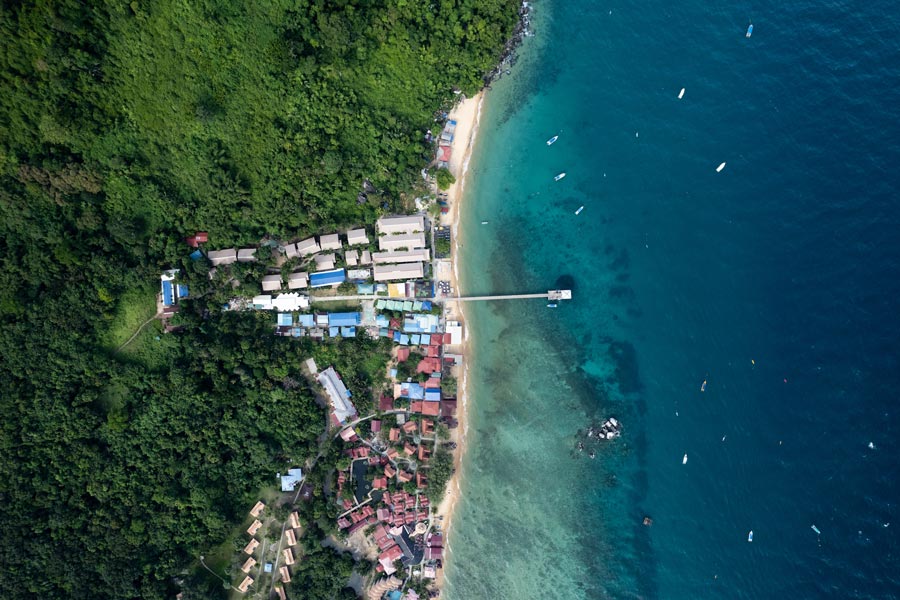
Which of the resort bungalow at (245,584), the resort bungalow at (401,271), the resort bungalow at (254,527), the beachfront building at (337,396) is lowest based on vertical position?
the resort bungalow at (245,584)

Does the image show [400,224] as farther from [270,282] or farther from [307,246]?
[270,282]

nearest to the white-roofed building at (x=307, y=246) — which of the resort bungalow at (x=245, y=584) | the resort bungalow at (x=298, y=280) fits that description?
the resort bungalow at (x=298, y=280)

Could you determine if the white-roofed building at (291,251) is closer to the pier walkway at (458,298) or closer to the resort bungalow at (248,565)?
the pier walkway at (458,298)

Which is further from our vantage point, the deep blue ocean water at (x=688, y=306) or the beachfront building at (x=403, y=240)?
the beachfront building at (x=403, y=240)

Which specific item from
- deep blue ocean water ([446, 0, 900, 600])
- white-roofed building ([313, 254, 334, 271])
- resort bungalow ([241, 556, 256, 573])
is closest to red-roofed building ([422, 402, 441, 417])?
deep blue ocean water ([446, 0, 900, 600])

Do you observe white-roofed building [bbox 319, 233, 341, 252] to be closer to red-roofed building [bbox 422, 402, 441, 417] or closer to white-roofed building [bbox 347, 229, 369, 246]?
white-roofed building [bbox 347, 229, 369, 246]
